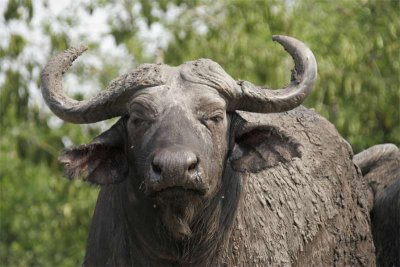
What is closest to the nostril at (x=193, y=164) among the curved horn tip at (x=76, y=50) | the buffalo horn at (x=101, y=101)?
the buffalo horn at (x=101, y=101)

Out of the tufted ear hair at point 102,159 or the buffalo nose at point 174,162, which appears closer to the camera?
the buffalo nose at point 174,162

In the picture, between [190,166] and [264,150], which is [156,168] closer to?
[190,166]

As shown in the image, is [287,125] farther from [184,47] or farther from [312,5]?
[312,5]

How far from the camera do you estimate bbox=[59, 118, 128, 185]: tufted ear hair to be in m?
10.2

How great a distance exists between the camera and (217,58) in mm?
19875

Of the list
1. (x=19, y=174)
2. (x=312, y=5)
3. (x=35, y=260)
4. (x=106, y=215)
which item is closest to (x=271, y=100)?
(x=106, y=215)

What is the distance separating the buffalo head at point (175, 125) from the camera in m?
9.68

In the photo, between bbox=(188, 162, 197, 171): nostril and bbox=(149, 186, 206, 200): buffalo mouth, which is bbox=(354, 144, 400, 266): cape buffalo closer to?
bbox=(149, 186, 206, 200): buffalo mouth

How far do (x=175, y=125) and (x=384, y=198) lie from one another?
3.72 metres

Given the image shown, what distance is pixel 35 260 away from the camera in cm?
2530

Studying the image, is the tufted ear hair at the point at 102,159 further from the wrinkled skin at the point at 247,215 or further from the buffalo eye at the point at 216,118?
the buffalo eye at the point at 216,118

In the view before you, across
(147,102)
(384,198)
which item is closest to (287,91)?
(147,102)

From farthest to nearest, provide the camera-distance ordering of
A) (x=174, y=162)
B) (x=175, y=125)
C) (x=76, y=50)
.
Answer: (x=76, y=50), (x=175, y=125), (x=174, y=162)

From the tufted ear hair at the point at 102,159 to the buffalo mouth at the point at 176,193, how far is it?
688 mm
